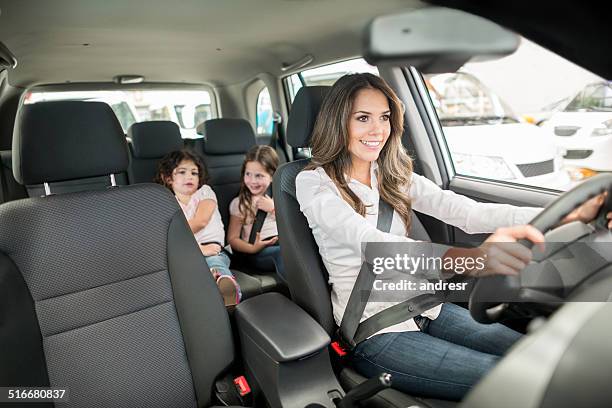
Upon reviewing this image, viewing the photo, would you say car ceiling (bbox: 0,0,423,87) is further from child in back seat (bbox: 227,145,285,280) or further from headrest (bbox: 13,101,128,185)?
headrest (bbox: 13,101,128,185)

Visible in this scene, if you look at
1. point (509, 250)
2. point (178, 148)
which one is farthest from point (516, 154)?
point (178, 148)

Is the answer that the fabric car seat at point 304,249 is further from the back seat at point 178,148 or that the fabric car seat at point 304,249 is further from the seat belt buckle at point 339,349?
the back seat at point 178,148

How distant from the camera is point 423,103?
6.77ft

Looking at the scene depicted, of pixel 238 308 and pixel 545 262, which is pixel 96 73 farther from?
pixel 545 262

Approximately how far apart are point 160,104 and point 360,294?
12.6 ft

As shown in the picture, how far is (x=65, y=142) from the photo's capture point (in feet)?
4.44

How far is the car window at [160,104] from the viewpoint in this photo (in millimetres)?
4078

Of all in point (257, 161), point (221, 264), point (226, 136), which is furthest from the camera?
point (226, 136)

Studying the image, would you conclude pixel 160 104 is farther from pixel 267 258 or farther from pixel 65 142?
pixel 65 142

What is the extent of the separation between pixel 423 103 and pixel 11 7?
192cm

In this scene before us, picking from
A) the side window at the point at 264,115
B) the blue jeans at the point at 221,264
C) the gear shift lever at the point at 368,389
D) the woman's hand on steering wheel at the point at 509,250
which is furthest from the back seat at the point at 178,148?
the woman's hand on steering wheel at the point at 509,250

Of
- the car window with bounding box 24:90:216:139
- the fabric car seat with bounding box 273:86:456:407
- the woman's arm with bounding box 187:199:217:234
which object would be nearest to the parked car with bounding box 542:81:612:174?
the fabric car seat with bounding box 273:86:456:407

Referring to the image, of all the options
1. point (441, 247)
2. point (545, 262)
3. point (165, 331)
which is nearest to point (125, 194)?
point (165, 331)

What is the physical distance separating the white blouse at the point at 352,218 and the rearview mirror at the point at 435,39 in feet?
2.03
